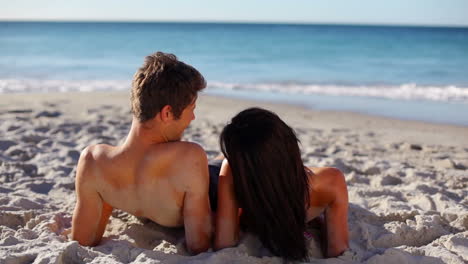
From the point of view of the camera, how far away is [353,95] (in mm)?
9922

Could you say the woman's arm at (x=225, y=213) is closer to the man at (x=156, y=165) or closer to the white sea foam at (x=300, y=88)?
the man at (x=156, y=165)

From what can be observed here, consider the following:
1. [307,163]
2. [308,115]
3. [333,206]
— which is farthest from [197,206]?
[308,115]

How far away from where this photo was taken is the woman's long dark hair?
2.32 meters

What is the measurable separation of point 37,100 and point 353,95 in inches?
227

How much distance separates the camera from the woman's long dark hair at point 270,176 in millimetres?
2324

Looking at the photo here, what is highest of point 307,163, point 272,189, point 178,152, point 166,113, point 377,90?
point 166,113

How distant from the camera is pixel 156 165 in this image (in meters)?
2.37

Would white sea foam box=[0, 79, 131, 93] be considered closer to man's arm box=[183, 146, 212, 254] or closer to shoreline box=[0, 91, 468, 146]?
shoreline box=[0, 91, 468, 146]

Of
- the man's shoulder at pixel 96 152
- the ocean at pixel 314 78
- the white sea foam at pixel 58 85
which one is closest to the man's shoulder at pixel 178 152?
the man's shoulder at pixel 96 152

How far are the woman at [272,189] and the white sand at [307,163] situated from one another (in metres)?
0.10

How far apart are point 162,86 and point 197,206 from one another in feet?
1.98

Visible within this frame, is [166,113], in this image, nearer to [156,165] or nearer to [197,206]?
[156,165]

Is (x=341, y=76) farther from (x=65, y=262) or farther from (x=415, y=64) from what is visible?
(x=65, y=262)

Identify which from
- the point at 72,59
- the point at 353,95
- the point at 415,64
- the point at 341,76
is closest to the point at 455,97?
the point at 353,95
